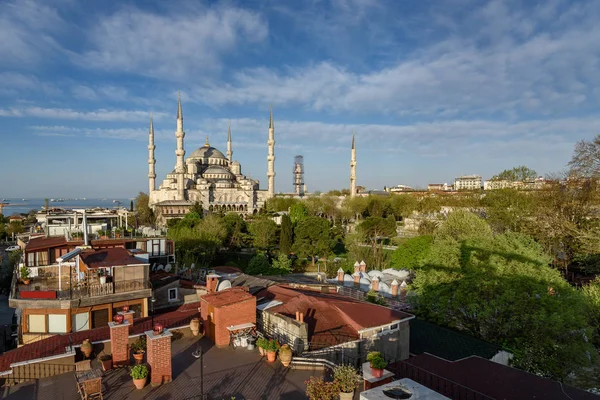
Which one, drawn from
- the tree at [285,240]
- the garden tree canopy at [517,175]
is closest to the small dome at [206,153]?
the tree at [285,240]

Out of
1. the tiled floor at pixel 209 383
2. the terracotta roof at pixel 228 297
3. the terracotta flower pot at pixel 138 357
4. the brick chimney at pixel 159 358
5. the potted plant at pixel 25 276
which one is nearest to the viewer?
the tiled floor at pixel 209 383

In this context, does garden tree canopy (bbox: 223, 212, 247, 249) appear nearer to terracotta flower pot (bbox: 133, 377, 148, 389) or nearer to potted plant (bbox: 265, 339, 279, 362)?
potted plant (bbox: 265, 339, 279, 362)

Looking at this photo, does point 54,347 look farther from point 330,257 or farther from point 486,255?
point 330,257

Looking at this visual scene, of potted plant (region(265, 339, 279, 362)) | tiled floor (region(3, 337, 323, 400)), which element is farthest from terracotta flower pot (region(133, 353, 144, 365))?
potted plant (region(265, 339, 279, 362))

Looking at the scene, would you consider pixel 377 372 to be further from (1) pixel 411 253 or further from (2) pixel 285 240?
(2) pixel 285 240

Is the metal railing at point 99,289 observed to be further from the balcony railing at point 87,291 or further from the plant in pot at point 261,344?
the plant in pot at point 261,344

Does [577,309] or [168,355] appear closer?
[168,355]

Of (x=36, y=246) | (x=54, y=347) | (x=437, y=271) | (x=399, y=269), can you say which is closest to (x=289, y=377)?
(x=54, y=347)
